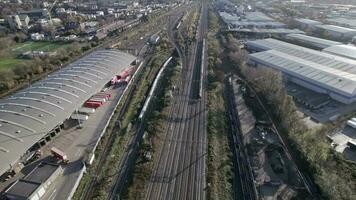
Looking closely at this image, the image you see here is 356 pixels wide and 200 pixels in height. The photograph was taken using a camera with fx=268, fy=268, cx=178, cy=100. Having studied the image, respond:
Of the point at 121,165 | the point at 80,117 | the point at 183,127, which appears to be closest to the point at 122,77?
the point at 80,117

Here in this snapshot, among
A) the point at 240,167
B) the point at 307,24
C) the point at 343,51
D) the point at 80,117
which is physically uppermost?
the point at 307,24

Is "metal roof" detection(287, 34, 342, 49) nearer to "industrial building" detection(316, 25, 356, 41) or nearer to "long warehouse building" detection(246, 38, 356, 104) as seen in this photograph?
"industrial building" detection(316, 25, 356, 41)

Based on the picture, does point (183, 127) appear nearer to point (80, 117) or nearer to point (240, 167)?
point (240, 167)

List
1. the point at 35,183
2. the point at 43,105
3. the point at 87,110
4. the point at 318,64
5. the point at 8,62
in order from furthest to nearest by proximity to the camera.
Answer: the point at 8,62 < the point at 318,64 < the point at 87,110 < the point at 43,105 < the point at 35,183

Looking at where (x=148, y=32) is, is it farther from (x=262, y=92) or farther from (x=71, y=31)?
(x=262, y=92)

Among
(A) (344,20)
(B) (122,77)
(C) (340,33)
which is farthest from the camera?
(A) (344,20)

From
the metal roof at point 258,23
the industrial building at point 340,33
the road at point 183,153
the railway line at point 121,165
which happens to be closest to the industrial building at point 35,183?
the railway line at point 121,165

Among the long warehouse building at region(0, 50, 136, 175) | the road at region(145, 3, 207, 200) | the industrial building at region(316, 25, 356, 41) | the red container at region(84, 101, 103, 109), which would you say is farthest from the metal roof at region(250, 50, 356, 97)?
the industrial building at region(316, 25, 356, 41)
